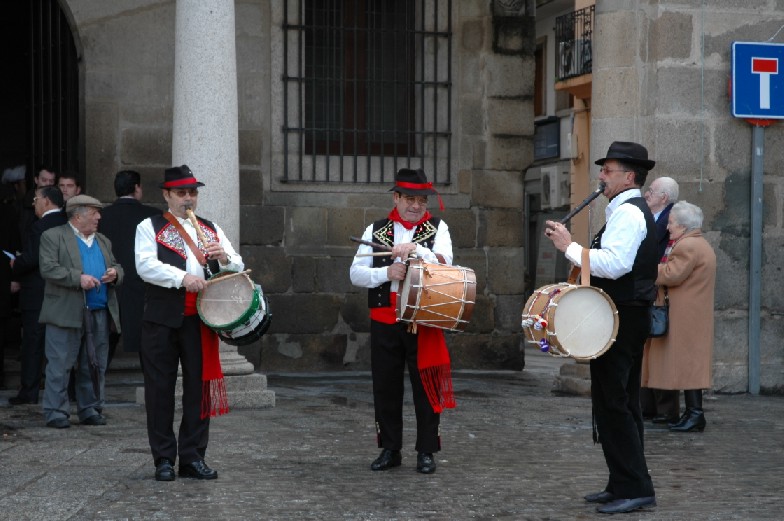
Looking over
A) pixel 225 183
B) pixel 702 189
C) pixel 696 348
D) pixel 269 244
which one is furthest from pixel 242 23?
pixel 696 348

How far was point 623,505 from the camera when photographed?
7.33 meters

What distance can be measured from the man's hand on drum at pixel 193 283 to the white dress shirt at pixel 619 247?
2088 millimetres

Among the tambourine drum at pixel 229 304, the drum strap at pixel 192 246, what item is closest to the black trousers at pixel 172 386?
the tambourine drum at pixel 229 304

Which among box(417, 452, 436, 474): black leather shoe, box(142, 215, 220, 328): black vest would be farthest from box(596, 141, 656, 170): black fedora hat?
box(142, 215, 220, 328): black vest

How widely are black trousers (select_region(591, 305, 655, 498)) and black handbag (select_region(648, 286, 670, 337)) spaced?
128 inches

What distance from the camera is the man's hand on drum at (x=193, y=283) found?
814 centimetres

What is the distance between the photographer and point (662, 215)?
1075cm

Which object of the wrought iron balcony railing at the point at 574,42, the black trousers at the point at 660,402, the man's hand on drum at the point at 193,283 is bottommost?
the black trousers at the point at 660,402

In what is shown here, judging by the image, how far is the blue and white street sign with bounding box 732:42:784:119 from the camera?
498 inches

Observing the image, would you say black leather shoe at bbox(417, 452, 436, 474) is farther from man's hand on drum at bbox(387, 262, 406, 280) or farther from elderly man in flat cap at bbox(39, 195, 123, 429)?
elderly man in flat cap at bbox(39, 195, 123, 429)

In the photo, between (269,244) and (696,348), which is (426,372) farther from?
(269,244)

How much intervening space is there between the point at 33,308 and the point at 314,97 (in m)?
3.92

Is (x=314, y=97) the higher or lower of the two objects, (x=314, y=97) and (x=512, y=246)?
the higher

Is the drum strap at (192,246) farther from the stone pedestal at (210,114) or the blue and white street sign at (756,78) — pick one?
the blue and white street sign at (756,78)
